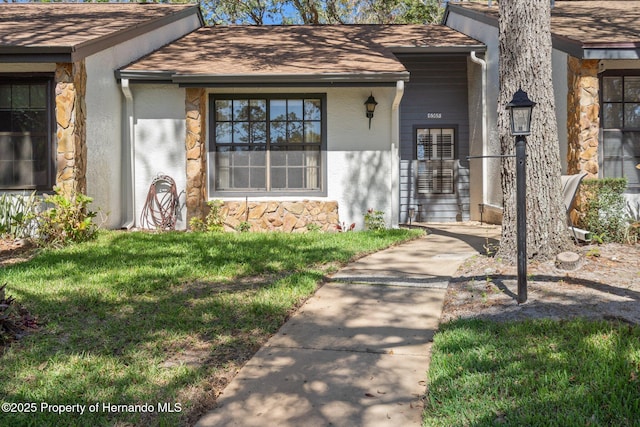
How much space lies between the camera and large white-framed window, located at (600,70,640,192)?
26.4ft

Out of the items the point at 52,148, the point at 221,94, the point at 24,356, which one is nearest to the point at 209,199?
the point at 221,94

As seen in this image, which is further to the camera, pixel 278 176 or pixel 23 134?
pixel 278 176

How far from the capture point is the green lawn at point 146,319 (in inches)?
101

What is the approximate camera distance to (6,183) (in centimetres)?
780

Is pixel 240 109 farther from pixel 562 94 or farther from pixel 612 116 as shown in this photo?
pixel 612 116

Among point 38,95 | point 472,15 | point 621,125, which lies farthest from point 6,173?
point 621,125

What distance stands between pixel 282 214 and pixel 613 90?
19.8ft

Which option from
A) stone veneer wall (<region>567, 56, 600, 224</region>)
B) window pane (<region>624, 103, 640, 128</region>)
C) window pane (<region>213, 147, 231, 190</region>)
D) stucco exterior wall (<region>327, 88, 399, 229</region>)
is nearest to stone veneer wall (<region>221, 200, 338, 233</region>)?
stucco exterior wall (<region>327, 88, 399, 229</region>)

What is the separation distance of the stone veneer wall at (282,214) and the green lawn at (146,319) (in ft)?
6.36

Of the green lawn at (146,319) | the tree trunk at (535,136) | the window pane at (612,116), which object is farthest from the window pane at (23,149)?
the window pane at (612,116)

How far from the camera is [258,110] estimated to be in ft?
29.8

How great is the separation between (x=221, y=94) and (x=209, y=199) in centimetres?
195

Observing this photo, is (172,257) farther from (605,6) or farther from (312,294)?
(605,6)

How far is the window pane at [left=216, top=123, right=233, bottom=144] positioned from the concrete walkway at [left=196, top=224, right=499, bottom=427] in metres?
4.69
